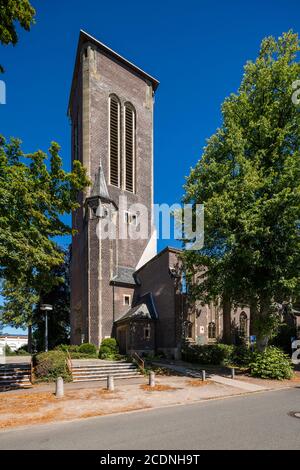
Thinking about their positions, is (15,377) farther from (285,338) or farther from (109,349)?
(285,338)

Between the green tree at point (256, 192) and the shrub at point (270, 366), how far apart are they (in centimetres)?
93

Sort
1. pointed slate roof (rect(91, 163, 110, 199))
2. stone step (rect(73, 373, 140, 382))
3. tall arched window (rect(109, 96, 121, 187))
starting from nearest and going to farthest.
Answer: stone step (rect(73, 373, 140, 382)), pointed slate roof (rect(91, 163, 110, 199)), tall arched window (rect(109, 96, 121, 187))

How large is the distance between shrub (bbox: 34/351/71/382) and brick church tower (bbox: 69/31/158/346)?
38.9 feet

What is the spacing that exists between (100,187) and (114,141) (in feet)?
21.6

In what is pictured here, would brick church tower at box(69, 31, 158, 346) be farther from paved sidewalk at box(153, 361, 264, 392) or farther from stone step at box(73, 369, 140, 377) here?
paved sidewalk at box(153, 361, 264, 392)

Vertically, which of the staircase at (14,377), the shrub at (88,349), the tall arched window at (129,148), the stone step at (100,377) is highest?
the tall arched window at (129,148)

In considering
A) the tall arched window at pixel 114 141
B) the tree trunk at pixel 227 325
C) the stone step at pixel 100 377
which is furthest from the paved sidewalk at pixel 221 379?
the tall arched window at pixel 114 141

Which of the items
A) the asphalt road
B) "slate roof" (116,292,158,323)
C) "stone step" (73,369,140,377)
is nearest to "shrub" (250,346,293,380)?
"stone step" (73,369,140,377)

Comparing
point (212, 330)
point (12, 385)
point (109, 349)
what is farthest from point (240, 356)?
point (12, 385)

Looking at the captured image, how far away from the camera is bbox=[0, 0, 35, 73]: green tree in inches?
439

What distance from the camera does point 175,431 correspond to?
9031 mm

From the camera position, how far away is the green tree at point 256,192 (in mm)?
18828

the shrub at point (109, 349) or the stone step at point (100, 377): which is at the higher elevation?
the stone step at point (100, 377)

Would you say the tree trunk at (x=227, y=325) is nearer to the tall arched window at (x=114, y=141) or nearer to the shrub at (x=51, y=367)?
the tall arched window at (x=114, y=141)
